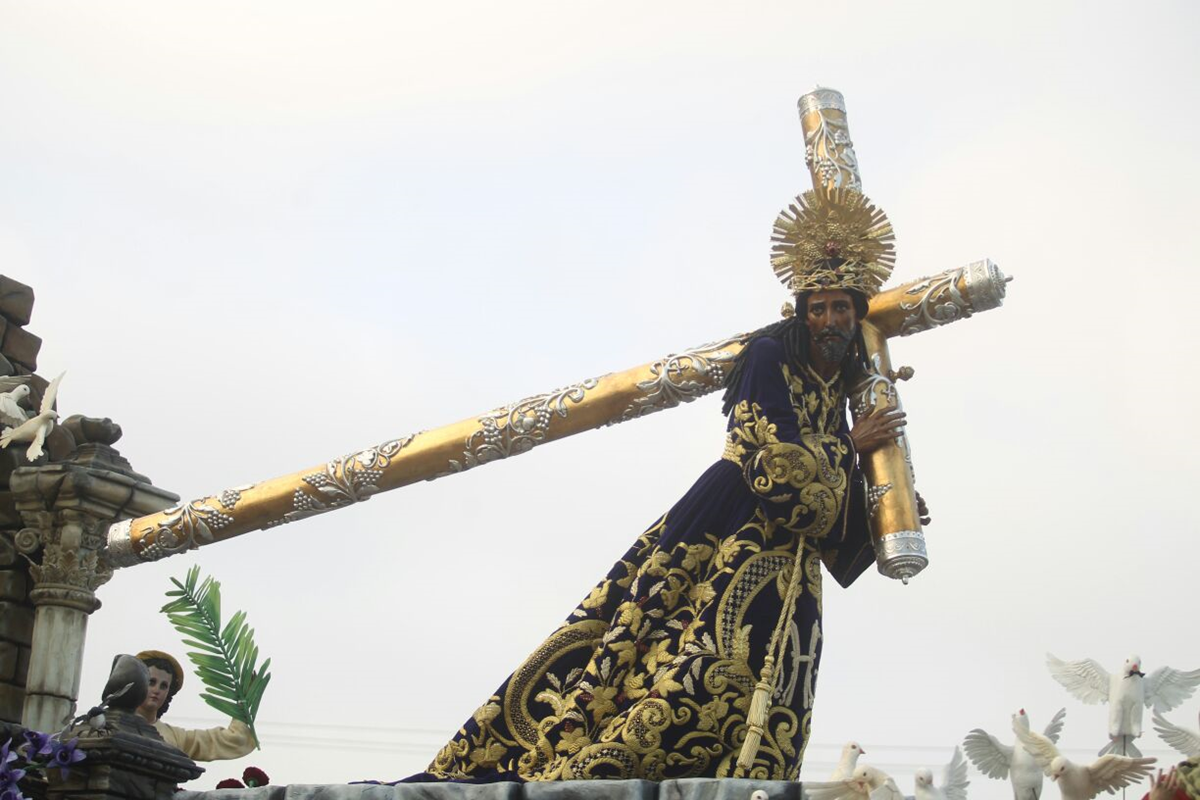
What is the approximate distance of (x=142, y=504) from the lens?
1151 cm

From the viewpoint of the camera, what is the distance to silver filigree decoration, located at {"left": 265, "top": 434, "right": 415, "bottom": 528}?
10203 millimetres

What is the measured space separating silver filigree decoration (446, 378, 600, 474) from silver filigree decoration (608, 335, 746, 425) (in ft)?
1.24

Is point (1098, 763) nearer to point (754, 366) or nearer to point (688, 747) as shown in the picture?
point (688, 747)

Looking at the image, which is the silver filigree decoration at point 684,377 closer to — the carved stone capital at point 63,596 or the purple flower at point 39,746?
the purple flower at point 39,746

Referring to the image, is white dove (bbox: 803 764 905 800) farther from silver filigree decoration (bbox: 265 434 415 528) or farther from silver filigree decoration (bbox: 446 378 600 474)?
silver filigree decoration (bbox: 265 434 415 528)

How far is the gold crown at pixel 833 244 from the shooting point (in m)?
8.69

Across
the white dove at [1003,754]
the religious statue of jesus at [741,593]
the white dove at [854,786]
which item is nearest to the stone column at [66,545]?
the religious statue of jesus at [741,593]

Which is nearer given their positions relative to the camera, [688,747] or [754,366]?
[688,747]

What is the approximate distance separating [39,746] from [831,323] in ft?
12.0

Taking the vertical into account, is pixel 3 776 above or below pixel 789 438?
below

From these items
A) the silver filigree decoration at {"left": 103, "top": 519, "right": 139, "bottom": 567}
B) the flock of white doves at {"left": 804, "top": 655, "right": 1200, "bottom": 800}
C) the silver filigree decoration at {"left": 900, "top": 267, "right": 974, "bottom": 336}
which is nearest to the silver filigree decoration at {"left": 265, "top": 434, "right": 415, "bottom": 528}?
the silver filigree decoration at {"left": 103, "top": 519, "right": 139, "bottom": 567}

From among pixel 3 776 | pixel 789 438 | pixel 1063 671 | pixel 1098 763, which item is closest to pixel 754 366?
pixel 789 438

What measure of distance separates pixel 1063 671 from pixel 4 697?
6245mm

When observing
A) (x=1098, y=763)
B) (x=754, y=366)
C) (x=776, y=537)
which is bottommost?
(x=1098, y=763)
